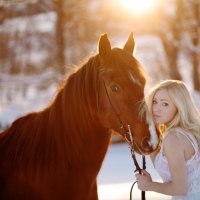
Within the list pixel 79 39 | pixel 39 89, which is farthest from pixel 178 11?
pixel 39 89

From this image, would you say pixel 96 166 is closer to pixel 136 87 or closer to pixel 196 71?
pixel 136 87

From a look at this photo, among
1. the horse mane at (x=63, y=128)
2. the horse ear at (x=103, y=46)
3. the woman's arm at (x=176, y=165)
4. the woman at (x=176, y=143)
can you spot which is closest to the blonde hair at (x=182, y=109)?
the woman at (x=176, y=143)

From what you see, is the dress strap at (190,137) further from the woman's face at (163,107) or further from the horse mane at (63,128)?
the horse mane at (63,128)

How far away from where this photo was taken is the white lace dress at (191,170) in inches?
94.4

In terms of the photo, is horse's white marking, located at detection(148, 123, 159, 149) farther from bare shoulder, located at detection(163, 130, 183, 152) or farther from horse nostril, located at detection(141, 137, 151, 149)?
bare shoulder, located at detection(163, 130, 183, 152)

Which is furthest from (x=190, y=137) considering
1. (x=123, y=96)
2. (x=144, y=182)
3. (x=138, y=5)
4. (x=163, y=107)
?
(x=138, y=5)

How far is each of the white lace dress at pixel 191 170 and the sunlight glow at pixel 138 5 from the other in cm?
1189

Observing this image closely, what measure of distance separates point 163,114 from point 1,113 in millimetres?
10412

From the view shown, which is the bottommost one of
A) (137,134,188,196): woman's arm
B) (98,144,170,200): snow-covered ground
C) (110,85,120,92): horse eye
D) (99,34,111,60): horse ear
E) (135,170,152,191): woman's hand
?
(98,144,170,200): snow-covered ground

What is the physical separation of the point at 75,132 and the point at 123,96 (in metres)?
0.39

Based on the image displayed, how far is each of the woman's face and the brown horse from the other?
0.15 meters

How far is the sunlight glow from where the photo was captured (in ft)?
46.1

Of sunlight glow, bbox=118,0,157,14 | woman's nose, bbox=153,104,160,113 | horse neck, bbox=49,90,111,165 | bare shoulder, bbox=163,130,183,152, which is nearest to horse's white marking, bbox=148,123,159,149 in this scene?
woman's nose, bbox=153,104,160,113

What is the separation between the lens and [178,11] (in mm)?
13922
